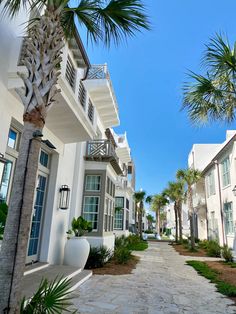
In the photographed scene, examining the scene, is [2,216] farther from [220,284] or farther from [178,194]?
[178,194]

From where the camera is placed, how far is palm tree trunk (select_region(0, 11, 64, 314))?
2789 millimetres

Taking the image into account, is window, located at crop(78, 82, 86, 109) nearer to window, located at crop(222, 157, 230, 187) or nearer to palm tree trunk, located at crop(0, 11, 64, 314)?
palm tree trunk, located at crop(0, 11, 64, 314)

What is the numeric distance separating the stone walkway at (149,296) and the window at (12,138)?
3995mm

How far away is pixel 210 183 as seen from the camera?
69.3 ft

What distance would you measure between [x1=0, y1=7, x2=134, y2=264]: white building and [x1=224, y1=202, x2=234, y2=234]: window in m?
8.06

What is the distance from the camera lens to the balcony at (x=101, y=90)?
12.8 metres

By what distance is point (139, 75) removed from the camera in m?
12.2

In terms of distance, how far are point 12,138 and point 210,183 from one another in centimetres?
1826

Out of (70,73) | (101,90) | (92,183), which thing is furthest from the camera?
(101,90)

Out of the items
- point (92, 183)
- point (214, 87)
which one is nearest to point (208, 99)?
point (214, 87)

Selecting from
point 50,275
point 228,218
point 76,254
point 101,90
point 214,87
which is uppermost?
point 101,90

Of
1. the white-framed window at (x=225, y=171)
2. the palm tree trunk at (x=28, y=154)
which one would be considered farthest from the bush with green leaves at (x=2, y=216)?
the white-framed window at (x=225, y=171)

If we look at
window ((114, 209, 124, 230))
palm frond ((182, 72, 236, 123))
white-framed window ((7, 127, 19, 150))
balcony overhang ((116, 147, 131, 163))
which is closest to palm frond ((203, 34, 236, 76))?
palm frond ((182, 72, 236, 123))

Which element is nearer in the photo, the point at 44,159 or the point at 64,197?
the point at 44,159
